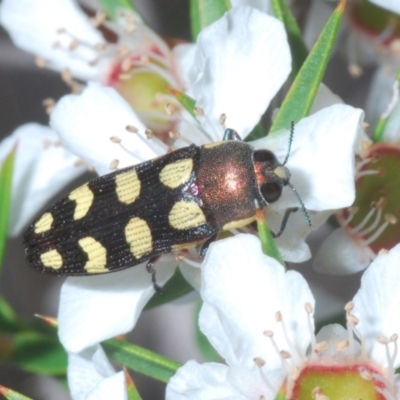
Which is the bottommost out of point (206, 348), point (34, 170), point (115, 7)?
point (206, 348)

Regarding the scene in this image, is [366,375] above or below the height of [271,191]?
below

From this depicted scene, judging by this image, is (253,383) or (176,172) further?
(176,172)

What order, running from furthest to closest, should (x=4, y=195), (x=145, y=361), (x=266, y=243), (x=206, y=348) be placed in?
(x=206, y=348) → (x=4, y=195) → (x=145, y=361) → (x=266, y=243)

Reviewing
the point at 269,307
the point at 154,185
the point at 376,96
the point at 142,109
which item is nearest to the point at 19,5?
the point at 142,109

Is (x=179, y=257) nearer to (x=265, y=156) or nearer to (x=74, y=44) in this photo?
(x=265, y=156)

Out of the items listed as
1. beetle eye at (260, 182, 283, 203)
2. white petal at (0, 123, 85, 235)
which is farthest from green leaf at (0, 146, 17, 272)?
beetle eye at (260, 182, 283, 203)

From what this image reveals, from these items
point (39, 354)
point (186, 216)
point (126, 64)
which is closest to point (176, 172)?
point (186, 216)

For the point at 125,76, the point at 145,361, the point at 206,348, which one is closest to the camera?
the point at 145,361
